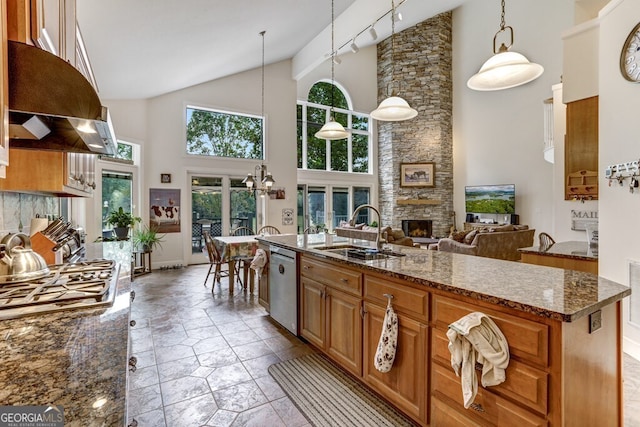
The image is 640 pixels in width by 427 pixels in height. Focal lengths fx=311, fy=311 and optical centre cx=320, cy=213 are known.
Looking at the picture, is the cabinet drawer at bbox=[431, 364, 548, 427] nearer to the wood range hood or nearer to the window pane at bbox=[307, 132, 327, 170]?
the wood range hood

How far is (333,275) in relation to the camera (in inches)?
97.4

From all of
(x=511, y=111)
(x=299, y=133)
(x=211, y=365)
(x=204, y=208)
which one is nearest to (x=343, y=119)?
(x=299, y=133)

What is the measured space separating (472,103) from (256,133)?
632cm

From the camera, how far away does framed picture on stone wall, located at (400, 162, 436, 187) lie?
31.1 ft

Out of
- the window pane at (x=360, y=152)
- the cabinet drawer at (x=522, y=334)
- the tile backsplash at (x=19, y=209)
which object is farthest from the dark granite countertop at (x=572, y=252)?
the window pane at (x=360, y=152)

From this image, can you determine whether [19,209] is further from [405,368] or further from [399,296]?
[405,368]

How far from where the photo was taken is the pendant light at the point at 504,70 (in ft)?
7.75

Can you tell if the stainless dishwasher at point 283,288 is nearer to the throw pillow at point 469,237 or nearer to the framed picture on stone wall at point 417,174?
the throw pillow at point 469,237

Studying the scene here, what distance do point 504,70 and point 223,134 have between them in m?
6.40

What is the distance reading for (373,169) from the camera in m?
10.4

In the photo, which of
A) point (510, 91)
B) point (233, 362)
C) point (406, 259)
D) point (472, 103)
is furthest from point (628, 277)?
point (472, 103)

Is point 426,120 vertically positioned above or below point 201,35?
above

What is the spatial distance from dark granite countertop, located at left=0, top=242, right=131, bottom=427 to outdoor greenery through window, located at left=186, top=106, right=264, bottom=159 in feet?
21.7

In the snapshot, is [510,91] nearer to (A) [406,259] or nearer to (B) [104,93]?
(A) [406,259]
